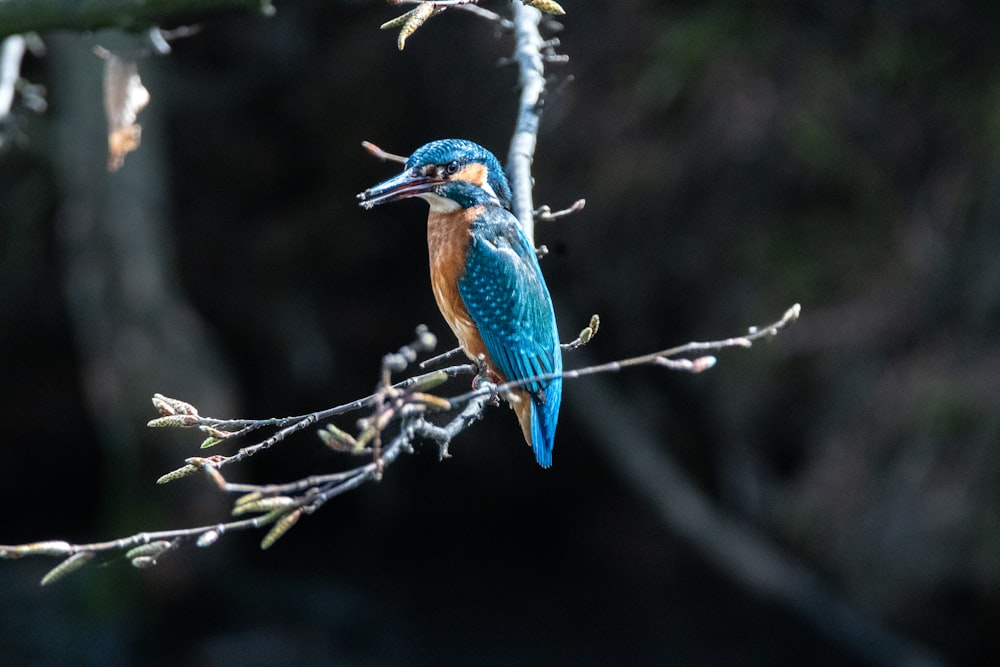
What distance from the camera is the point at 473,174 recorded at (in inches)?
78.2

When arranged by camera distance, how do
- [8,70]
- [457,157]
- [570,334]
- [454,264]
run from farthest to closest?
[570,334] < [8,70] < [454,264] < [457,157]

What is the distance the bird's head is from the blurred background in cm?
178

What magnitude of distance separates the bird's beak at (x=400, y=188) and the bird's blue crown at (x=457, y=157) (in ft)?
0.07

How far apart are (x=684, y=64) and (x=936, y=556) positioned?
80.7 inches

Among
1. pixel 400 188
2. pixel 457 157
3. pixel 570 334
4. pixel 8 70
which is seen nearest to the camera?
pixel 400 188

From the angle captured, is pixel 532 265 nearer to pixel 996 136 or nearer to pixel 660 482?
pixel 996 136

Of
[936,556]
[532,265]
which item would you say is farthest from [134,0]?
[936,556]

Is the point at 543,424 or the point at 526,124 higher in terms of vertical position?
the point at 526,124

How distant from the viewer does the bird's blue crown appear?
191cm

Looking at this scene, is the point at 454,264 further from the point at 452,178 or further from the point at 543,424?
the point at 543,424

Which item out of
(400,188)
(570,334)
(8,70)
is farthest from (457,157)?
(570,334)

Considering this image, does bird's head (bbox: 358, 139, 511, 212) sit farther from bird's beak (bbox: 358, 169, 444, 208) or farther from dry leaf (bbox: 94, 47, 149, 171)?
dry leaf (bbox: 94, 47, 149, 171)

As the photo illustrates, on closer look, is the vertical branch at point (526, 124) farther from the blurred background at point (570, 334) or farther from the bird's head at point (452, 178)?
the blurred background at point (570, 334)

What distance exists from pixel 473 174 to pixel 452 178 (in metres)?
0.05
